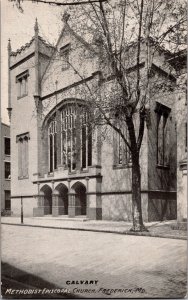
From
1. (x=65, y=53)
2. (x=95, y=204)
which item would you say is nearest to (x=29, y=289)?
(x=65, y=53)

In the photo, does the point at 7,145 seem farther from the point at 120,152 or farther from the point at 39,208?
the point at 39,208

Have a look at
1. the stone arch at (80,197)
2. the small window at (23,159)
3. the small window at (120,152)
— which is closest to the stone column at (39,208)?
the small window at (23,159)

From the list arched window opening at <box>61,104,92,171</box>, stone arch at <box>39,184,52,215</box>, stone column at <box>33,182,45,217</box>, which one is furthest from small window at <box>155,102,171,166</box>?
stone column at <box>33,182,45,217</box>

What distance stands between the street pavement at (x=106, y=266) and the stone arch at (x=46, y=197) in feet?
46.5

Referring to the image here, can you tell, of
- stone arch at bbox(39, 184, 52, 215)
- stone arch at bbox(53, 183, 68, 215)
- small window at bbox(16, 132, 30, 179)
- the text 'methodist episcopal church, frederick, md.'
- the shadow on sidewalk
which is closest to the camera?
the shadow on sidewalk

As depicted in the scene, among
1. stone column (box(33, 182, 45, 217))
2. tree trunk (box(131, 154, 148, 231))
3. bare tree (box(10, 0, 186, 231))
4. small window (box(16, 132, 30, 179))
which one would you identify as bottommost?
stone column (box(33, 182, 45, 217))

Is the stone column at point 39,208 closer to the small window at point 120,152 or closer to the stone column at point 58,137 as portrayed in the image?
the stone column at point 58,137

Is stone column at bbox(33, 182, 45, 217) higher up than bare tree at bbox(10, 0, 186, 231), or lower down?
lower down

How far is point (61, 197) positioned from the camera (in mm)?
26328

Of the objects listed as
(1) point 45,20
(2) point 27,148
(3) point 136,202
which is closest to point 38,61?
(2) point 27,148

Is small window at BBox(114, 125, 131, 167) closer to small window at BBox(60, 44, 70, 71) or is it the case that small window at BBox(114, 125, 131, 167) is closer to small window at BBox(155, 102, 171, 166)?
small window at BBox(155, 102, 171, 166)

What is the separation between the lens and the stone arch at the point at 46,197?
2658 centimetres

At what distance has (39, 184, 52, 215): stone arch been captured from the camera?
2658 centimetres

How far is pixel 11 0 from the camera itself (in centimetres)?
812
